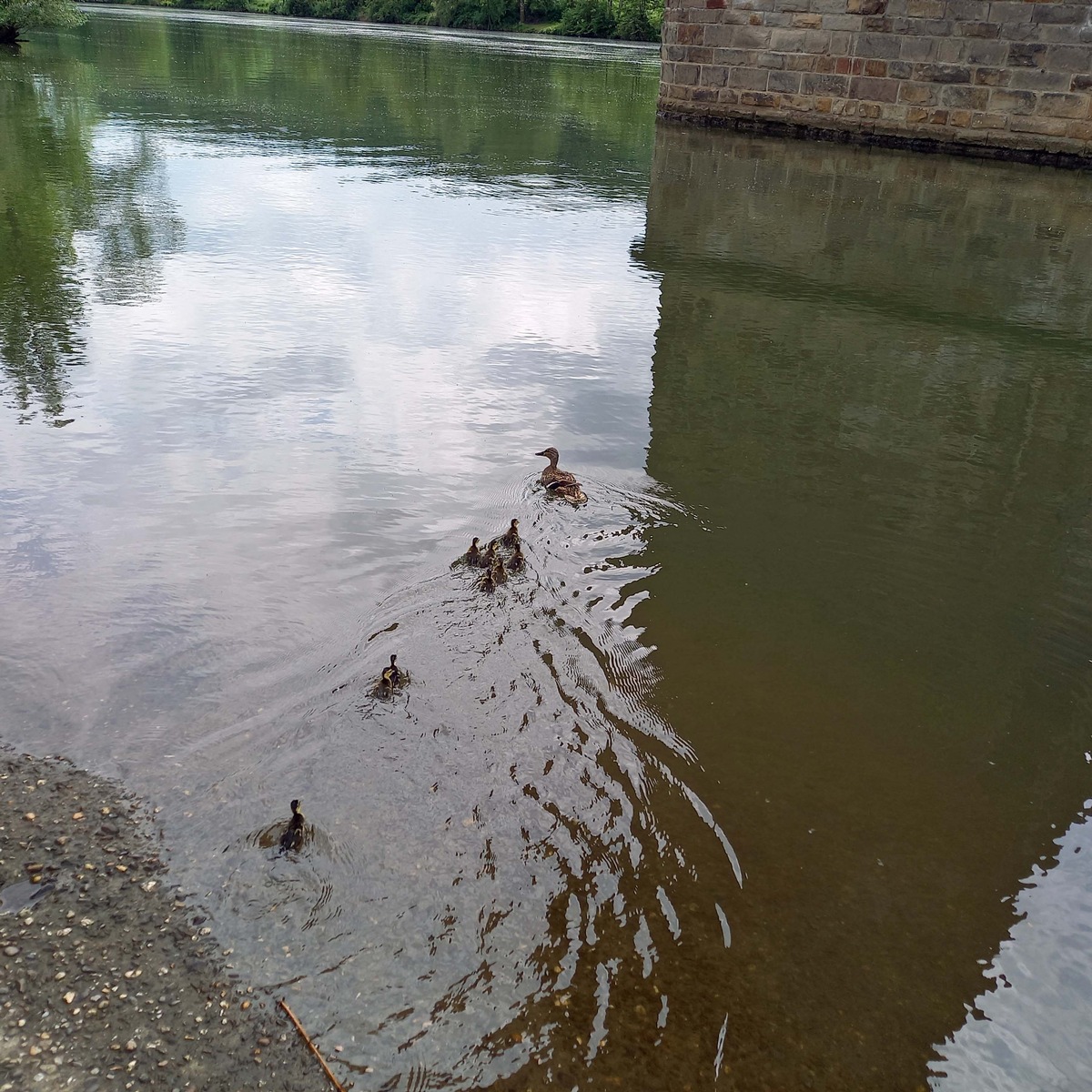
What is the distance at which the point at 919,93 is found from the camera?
74.7ft

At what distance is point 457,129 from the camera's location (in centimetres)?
2427

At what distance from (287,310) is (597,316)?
3.36 metres

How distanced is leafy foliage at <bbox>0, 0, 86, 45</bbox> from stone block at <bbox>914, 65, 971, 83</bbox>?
3579cm

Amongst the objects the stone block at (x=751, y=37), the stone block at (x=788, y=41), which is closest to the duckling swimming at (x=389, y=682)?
the stone block at (x=788, y=41)

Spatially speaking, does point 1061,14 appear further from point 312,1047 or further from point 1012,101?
point 312,1047

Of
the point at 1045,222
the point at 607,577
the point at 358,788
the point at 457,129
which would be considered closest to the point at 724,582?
the point at 607,577

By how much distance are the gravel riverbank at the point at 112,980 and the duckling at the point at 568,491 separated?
3.72m

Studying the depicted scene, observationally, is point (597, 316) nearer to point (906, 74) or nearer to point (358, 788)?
point (358, 788)

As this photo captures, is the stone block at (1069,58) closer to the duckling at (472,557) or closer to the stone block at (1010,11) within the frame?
the stone block at (1010,11)

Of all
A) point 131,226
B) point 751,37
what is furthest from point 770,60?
point 131,226

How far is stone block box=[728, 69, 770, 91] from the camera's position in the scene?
2492 cm

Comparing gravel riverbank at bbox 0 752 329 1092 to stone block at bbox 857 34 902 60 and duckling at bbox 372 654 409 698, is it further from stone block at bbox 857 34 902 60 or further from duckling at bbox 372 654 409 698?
stone block at bbox 857 34 902 60

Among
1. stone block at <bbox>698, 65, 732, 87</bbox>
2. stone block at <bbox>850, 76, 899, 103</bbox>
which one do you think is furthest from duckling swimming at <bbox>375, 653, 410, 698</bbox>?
stone block at <bbox>698, 65, 732, 87</bbox>

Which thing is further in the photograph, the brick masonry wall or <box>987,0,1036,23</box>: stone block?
the brick masonry wall
